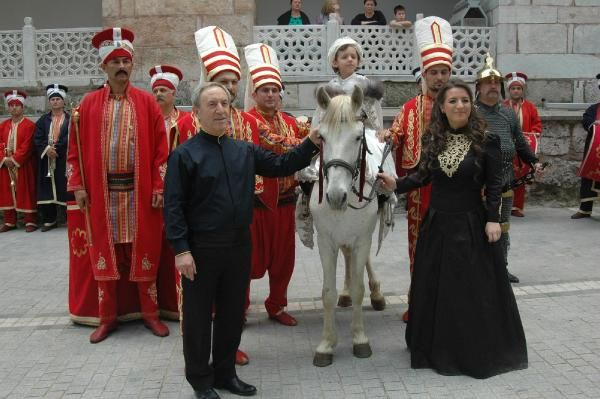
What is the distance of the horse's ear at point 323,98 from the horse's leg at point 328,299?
99cm

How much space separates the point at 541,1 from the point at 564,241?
16.7ft

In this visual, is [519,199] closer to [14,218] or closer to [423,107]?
[423,107]

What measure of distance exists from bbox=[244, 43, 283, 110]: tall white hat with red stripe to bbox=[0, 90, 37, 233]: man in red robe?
590 cm

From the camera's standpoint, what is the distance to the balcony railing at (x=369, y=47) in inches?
431

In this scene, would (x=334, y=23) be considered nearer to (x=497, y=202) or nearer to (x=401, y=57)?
(x=401, y=57)

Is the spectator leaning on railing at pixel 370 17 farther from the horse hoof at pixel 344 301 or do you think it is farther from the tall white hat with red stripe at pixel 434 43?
the horse hoof at pixel 344 301

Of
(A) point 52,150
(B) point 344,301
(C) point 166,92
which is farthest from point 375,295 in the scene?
(A) point 52,150

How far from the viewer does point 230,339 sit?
147 inches

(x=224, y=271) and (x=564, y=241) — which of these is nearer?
(x=224, y=271)

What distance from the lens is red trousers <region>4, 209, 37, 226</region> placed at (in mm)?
9648

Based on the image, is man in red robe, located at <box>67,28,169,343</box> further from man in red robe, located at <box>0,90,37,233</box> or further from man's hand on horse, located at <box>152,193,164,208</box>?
man in red robe, located at <box>0,90,37,233</box>

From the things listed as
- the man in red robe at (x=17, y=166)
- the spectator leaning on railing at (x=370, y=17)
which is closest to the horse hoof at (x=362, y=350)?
the man in red robe at (x=17, y=166)

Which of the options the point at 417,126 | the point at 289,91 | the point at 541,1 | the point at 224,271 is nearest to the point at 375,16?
the point at 289,91

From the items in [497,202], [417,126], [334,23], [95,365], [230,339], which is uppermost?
[334,23]
